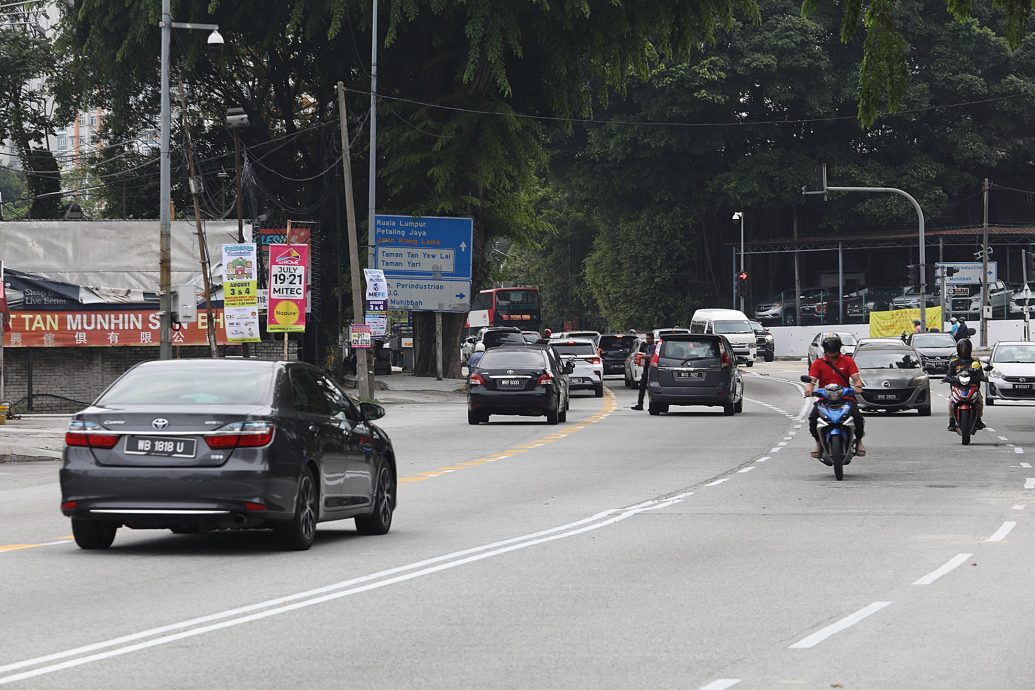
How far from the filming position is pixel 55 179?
62719mm

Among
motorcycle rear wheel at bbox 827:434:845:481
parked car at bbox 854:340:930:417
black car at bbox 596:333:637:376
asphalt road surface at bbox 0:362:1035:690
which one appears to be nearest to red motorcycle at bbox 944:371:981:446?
asphalt road surface at bbox 0:362:1035:690

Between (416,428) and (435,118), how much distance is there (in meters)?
20.3

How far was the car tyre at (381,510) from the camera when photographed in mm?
14812

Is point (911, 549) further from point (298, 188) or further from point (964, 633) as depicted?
point (298, 188)

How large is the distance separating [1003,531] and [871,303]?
7058 cm

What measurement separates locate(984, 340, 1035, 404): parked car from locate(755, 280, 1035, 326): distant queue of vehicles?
38.3m

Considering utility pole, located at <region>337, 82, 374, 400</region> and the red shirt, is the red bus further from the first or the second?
the red shirt

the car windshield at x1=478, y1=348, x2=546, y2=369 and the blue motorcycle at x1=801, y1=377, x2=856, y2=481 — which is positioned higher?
the car windshield at x1=478, y1=348, x2=546, y2=369

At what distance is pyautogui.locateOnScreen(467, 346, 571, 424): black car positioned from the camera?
35.2 metres

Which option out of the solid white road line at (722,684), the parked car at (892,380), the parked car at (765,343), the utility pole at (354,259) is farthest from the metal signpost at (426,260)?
the solid white road line at (722,684)

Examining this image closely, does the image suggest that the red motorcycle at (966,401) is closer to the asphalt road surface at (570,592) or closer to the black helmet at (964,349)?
the black helmet at (964,349)

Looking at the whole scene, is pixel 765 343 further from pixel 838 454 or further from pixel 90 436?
pixel 90 436

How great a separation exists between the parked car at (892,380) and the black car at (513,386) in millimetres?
6623

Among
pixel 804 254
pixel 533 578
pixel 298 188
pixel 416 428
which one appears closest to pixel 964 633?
pixel 533 578
